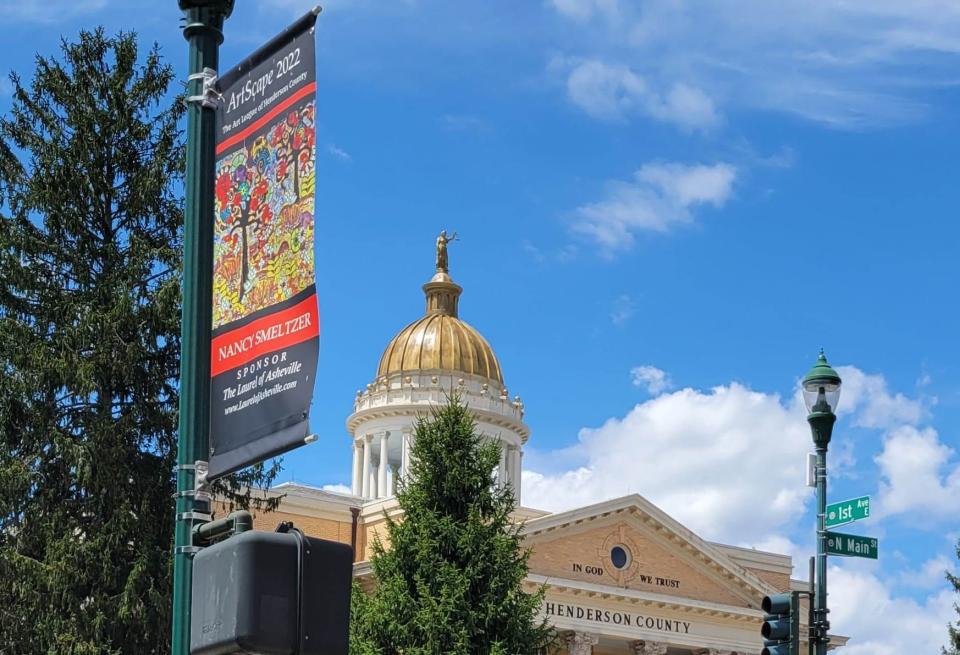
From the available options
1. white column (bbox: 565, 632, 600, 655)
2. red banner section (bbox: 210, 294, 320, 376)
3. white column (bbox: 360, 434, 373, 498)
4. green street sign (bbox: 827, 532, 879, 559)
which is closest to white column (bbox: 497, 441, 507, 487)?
white column (bbox: 360, 434, 373, 498)

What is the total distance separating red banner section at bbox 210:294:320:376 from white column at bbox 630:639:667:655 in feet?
172

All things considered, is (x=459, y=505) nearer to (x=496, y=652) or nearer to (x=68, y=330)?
(x=496, y=652)

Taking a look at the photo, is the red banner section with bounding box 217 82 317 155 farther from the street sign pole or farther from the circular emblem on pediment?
the circular emblem on pediment

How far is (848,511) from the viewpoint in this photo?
56.7ft

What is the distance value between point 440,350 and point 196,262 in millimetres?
61878

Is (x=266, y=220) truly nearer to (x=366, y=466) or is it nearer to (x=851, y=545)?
(x=851, y=545)

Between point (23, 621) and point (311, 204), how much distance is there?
21.4 meters

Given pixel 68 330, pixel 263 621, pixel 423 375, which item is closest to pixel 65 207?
pixel 68 330

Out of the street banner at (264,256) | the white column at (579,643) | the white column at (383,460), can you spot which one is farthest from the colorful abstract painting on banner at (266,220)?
the white column at (383,460)

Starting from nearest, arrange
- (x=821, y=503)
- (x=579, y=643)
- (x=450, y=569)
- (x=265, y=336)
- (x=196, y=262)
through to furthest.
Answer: (x=265, y=336) → (x=196, y=262) → (x=821, y=503) → (x=450, y=569) → (x=579, y=643)

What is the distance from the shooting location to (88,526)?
27.2m

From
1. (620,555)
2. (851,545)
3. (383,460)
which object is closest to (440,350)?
(383,460)

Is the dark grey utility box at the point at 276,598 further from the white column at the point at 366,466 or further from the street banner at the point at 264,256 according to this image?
the white column at the point at 366,466

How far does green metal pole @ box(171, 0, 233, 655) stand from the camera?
6.96m
